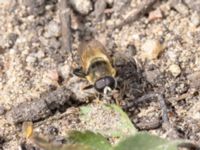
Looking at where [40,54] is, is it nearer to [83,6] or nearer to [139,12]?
[83,6]

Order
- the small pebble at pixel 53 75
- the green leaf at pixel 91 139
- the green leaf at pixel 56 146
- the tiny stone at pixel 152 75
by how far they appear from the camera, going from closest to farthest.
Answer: the green leaf at pixel 56 146, the green leaf at pixel 91 139, the tiny stone at pixel 152 75, the small pebble at pixel 53 75

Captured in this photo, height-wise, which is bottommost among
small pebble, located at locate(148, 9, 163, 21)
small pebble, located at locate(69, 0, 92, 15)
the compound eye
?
the compound eye

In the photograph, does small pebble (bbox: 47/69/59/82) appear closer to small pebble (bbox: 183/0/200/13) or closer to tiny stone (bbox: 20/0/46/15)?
tiny stone (bbox: 20/0/46/15)

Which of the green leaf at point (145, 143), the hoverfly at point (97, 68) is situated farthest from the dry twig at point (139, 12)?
the green leaf at point (145, 143)

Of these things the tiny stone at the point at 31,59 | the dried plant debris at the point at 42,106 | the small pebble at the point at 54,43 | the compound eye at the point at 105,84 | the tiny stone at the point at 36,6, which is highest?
the tiny stone at the point at 36,6

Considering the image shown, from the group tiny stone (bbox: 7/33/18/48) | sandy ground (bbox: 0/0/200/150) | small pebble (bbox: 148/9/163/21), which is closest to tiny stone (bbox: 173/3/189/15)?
sandy ground (bbox: 0/0/200/150)

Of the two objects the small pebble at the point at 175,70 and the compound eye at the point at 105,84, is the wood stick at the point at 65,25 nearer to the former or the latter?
the compound eye at the point at 105,84

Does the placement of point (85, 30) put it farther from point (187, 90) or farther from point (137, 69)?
point (187, 90)
